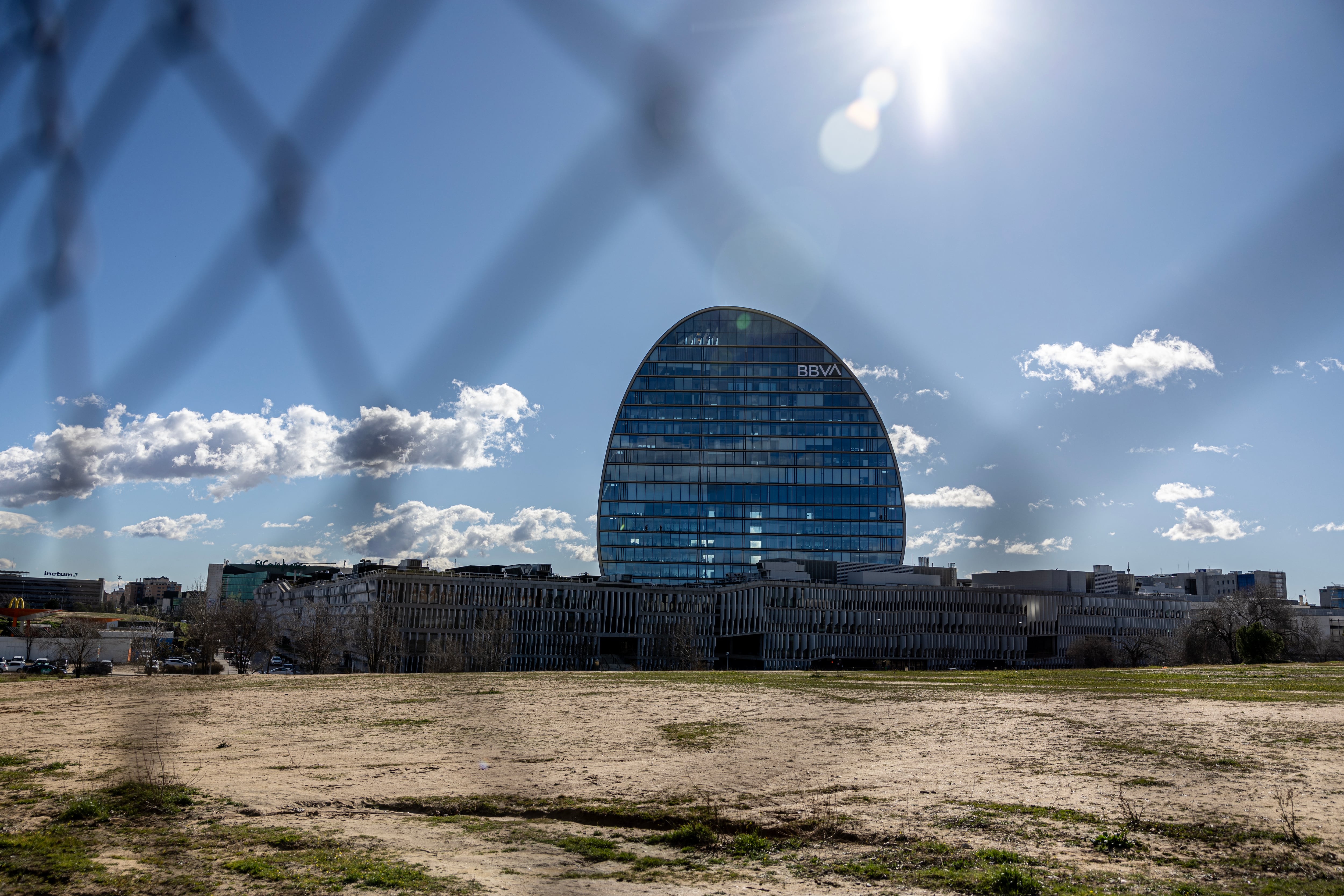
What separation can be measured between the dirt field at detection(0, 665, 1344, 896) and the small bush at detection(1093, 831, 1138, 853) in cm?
6

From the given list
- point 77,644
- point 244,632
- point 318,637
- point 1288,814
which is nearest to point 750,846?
point 1288,814

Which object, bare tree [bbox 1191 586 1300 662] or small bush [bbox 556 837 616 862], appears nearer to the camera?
small bush [bbox 556 837 616 862]

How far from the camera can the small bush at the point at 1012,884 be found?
A: 34.9 ft

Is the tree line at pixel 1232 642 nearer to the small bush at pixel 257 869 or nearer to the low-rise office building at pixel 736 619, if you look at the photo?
the low-rise office building at pixel 736 619

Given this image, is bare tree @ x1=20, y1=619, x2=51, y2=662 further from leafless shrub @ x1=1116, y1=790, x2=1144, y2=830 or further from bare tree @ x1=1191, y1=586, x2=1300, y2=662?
bare tree @ x1=1191, y1=586, x2=1300, y2=662

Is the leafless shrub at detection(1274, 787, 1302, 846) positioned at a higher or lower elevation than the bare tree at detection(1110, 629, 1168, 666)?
higher

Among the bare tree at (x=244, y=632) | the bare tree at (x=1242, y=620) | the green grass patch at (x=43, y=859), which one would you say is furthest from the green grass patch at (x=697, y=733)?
the bare tree at (x=1242, y=620)

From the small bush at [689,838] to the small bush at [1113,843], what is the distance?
18.4 feet

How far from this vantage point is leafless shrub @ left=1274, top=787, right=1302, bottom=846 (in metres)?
12.3

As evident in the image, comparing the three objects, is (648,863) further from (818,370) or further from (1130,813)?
(818,370)

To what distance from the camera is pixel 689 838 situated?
13.6 metres

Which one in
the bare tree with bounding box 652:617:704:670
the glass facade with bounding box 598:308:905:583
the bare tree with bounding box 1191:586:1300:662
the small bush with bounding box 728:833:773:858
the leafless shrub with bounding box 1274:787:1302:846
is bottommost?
the bare tree with bounding box 652:617:704:670

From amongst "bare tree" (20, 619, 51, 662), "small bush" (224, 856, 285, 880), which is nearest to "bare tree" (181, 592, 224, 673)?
"bare tree" (20, 619, 51, 662)

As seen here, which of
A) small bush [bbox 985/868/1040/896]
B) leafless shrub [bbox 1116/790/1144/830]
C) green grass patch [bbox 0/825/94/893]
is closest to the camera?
small bush [bbox 985/868/1040/896]
